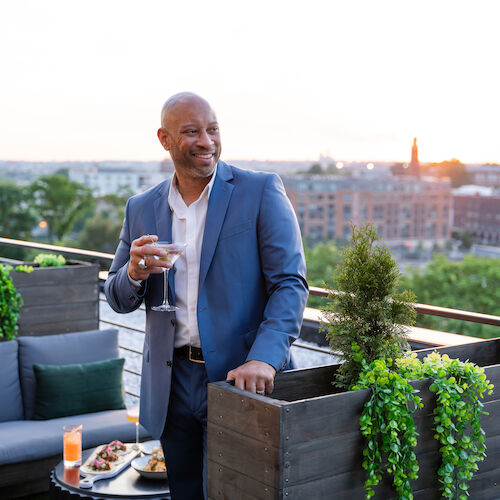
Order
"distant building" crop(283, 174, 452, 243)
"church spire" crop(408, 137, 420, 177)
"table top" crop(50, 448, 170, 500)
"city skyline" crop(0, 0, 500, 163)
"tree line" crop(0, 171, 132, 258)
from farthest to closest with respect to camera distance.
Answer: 1. "distant building" crop(283, 174, 452, 243)
2. "tree line" crop(0, 171, 132, 258)
3. "church spire" crop(408, 137, 420, 177)
4. "city skyline" crop(0, 0, 500, 163)
5. "table top" crop(50, 448, 170, 500)

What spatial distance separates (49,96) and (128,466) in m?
33.4

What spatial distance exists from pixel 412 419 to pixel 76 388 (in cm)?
269

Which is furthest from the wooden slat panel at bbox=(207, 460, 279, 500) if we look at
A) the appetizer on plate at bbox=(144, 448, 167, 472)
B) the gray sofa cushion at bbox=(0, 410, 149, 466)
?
the gray sofa cushion at bbox=(0, 410, 149, 466)

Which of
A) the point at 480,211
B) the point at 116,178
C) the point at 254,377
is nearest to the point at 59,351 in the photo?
the point at 254,377

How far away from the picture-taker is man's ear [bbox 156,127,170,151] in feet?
6.15

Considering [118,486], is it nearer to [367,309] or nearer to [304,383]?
[304,383]

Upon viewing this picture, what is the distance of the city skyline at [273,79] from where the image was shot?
31812 millimetres

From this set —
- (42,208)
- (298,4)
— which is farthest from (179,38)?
(42,208)

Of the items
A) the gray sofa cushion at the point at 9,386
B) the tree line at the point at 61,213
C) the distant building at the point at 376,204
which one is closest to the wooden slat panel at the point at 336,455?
the gray sofa cushion at the point at 9,386

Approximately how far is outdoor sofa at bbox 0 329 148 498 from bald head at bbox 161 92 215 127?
2263 mm

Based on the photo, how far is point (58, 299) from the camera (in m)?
4.42

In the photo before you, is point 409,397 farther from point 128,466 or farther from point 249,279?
point 128,466

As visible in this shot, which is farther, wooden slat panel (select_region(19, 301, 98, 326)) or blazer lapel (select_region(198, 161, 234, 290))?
wooden slat panel (select_region(19, 301, 98, 326))

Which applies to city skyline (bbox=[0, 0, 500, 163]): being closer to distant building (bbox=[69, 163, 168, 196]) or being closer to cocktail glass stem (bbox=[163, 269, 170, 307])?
distant building (bbox=[69, 163, 168, 196])
